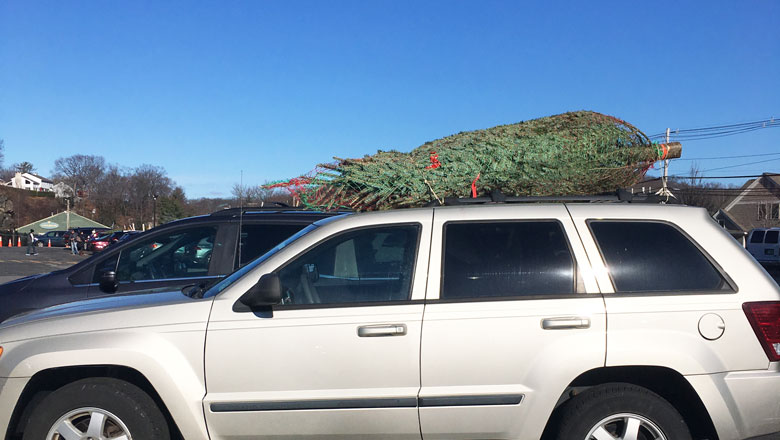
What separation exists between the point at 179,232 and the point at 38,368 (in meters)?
2.52

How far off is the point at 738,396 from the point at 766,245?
85.1 feet

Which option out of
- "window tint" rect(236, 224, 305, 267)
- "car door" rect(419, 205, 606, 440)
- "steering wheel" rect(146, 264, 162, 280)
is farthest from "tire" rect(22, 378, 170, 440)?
"window tint" rect(236, 224, 305, 267)

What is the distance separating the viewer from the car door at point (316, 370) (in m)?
3.38

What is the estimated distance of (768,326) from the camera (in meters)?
3.39

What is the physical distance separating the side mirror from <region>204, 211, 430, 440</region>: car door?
0.10 metres

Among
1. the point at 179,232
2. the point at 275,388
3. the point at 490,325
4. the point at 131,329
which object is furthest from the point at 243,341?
the point at 179,232

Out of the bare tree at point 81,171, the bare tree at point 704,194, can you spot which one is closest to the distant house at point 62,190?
the bare tree at point 81,171

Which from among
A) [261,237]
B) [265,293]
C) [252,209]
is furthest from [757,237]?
[265,293]

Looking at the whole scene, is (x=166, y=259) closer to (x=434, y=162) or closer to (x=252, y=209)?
(x=252, y=209)

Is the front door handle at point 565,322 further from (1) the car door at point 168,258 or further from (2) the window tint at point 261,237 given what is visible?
(1) the car door at point 168,258

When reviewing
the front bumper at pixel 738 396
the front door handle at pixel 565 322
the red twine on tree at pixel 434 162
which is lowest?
the front bumper at pixel 738 396

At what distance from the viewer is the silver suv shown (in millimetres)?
3373

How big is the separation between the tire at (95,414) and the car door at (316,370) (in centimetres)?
36

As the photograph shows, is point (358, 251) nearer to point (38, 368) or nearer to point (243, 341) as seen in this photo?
point (243, 341)
